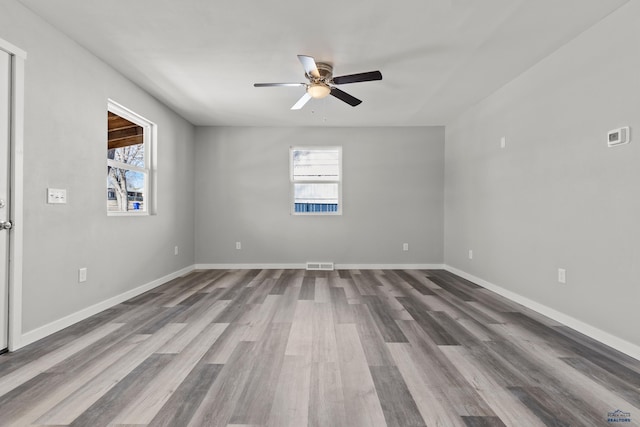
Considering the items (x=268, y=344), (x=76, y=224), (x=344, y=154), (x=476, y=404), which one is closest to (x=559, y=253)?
(x=476, y=404)

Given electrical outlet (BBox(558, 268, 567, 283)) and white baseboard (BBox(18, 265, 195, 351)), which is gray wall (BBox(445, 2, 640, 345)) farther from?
white baseboard (BBox(18, 265, 195, 351))

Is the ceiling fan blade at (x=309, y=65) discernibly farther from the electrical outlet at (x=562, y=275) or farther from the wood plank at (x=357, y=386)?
the electrical outlet at (x=562, y=275)

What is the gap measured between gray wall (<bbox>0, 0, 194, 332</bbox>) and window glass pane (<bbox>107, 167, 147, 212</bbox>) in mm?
177

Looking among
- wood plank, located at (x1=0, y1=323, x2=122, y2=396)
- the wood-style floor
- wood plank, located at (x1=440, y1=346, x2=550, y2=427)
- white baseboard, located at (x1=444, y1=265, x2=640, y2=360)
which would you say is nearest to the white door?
the wood-style floor

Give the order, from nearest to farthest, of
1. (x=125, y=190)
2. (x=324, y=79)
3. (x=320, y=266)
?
(x=324, y=79) < (x=125, y=190) < (x=320, y=266)

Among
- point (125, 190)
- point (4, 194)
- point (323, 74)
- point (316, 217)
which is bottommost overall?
point (316, 217)

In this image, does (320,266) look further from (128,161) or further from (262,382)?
(262,382)

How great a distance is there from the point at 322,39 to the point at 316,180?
9.58ft

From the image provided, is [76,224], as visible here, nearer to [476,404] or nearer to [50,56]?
[50,56]

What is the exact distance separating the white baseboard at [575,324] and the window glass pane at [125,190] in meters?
4.38

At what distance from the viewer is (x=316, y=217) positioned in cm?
540

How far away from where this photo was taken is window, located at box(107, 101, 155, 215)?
11.0 ft

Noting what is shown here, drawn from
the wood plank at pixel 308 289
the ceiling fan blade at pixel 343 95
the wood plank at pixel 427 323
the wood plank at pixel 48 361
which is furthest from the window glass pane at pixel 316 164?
the wood plank at pixel 48 361

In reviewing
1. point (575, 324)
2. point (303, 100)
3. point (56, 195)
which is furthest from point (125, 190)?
point (575, 324)
